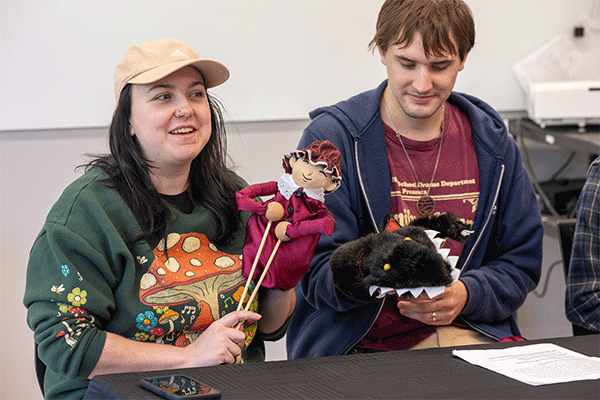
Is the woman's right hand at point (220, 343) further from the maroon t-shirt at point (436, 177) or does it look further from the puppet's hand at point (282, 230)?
the maroon t-shirt at point (436, 177)

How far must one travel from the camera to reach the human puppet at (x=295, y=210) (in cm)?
120

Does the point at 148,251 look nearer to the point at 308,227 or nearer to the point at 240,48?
the point at 308,227

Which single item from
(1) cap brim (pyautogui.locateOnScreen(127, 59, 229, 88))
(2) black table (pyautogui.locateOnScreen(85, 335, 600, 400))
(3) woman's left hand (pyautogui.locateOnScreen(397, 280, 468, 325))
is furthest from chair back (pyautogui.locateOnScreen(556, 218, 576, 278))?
(1) cap brim (pyautogui.locateOnScreen(127, 59, 229, 88))

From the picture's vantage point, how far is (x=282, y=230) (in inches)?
47.2

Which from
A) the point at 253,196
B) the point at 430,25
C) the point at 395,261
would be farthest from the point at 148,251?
the point at 430,25

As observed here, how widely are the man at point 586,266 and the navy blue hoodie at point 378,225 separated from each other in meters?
0.10

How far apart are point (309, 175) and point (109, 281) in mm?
422

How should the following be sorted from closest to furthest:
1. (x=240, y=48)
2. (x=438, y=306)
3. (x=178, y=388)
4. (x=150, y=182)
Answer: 1. (x=178, y=388)
2. (x=150, y=182)
3. (x=438, y=306)
4. (x=240, y=48)

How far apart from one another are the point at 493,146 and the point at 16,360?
1.77 meters

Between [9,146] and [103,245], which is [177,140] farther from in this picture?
[9,146]

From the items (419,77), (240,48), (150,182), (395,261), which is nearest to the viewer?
(395,261)

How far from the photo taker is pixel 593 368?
3.44 ft

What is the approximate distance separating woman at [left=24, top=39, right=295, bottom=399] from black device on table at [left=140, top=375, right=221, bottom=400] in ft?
0.71

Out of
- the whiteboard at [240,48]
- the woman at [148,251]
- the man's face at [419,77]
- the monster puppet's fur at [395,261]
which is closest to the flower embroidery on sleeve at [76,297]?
the woman at [148,251]
